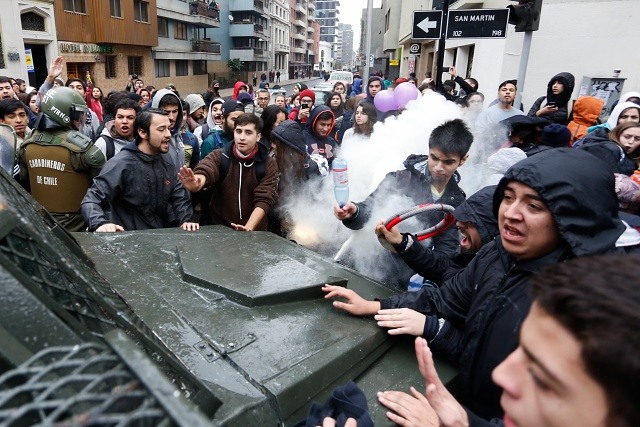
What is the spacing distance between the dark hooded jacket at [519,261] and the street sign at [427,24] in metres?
4.72

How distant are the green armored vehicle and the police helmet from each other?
4.72ft

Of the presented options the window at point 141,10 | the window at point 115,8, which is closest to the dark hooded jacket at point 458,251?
the window at point 115,8

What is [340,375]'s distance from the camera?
1598 millimetres

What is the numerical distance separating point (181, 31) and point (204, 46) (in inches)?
141

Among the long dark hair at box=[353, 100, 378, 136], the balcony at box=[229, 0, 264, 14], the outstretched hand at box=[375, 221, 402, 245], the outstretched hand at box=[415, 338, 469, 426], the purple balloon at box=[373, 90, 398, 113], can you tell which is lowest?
the outstretched hand at box=[415, 338, 469, 426]

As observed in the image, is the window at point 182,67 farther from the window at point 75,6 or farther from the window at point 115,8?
the window at point 75,6

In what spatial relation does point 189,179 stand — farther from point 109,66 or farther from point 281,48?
point 281,48

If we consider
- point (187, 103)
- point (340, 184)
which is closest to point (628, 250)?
point (340, 184)

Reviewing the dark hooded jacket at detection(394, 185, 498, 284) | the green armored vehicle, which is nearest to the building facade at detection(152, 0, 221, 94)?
the green armored vehicle

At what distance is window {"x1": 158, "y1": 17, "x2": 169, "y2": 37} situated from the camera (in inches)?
1152

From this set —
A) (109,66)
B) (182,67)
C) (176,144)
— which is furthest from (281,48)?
(176,144)

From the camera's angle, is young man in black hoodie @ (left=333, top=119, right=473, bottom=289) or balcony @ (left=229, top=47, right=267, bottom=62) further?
balcony @ (left=229, top=47, right=267, bottom=62)

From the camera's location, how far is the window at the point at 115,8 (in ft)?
73.0

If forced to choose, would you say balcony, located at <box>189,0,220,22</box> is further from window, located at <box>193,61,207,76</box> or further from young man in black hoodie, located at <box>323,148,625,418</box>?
young man in black hoodie, located at <box>323,148,625,418</box>
